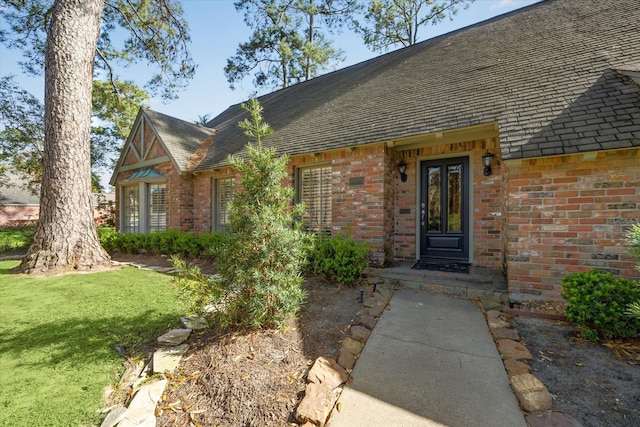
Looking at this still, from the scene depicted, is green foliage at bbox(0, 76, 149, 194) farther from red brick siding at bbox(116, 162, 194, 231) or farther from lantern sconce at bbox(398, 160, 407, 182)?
lantern sconce at bbox(398, 160, 407, 182)

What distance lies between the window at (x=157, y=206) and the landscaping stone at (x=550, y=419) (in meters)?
10.7

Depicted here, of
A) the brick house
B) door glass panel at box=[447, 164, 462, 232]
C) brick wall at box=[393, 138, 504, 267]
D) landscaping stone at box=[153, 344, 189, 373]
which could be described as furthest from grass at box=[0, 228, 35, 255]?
door glass panel at box=[447, 164, 462, 232]

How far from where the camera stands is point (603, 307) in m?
2.94

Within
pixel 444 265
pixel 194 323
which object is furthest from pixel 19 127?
pixel 444 265

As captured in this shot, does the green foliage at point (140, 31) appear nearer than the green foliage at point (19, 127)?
Yes

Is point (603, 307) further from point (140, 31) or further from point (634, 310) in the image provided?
point (140, 31)

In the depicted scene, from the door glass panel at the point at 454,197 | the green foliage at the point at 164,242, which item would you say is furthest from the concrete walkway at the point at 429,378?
the green foliage at the point at 164,242

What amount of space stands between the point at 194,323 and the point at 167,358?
0.75 meters

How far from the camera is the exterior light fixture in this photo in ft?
17.3

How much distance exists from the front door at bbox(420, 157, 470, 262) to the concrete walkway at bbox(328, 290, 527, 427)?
2398mm

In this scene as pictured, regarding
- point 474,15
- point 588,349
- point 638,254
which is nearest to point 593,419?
point 588,349

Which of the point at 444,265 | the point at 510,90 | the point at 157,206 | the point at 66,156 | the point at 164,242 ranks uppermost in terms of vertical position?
the point at 510,90

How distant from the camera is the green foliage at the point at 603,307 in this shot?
2.90 m

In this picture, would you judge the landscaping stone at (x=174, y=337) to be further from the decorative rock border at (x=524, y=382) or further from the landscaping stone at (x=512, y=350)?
the landscaping stone at (x=512, y=350)
